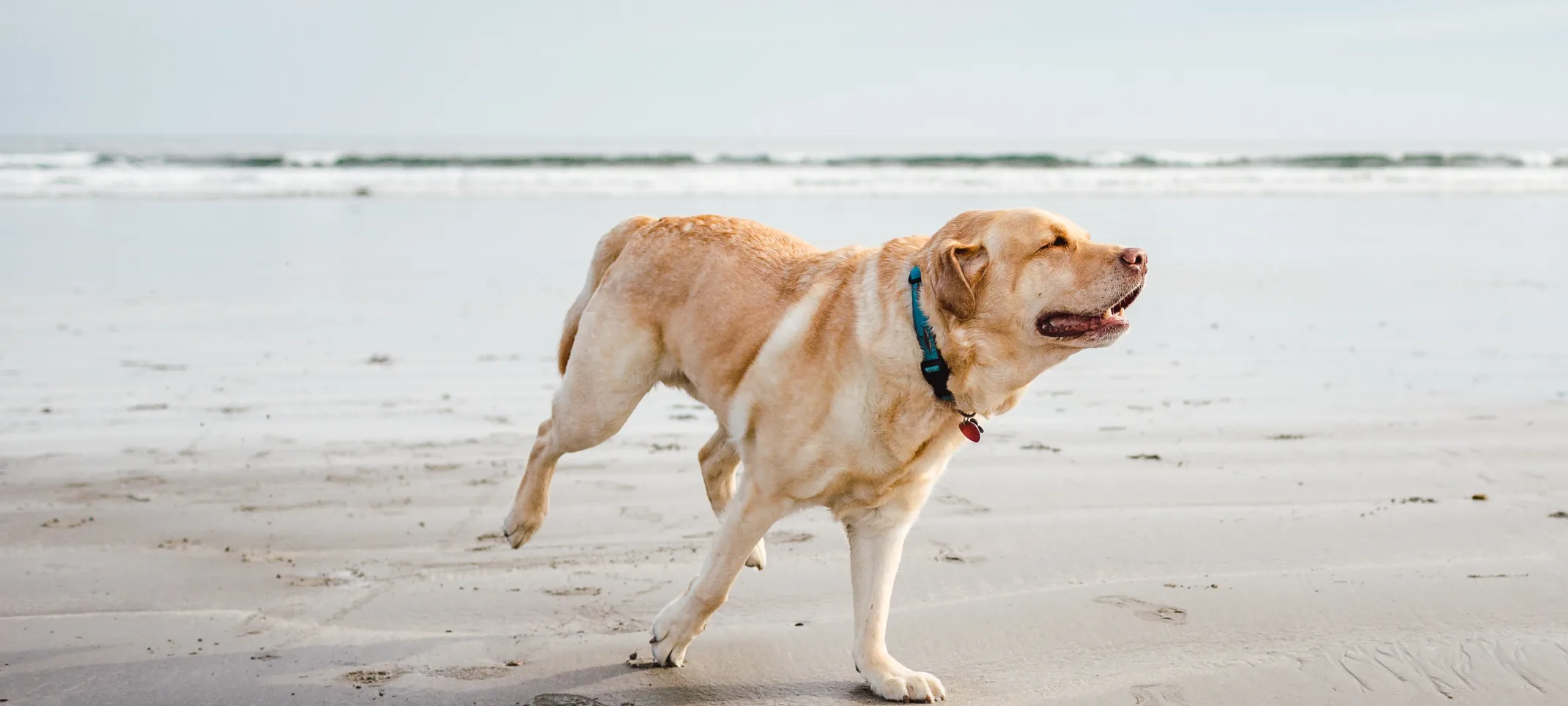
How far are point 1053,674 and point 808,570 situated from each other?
3.90 ft

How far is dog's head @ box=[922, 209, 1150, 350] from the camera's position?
3.38m

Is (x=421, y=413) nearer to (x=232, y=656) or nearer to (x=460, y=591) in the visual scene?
(x=460, y=591)

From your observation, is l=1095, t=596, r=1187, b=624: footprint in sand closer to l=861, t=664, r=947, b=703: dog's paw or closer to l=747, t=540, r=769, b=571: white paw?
l=861, t=664, r=947, b=703: dog's paw

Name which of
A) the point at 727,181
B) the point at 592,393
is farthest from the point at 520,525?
the point at 727,181

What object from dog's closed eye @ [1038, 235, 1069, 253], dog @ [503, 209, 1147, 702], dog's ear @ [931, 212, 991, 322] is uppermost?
dog's closed eye @ [1038, 235, 1069, 253]

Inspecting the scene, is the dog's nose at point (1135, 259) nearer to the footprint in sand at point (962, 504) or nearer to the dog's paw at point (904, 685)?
the dog's paw at point (904, 685)

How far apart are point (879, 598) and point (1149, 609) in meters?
1.13

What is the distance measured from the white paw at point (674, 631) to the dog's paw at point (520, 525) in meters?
0.98

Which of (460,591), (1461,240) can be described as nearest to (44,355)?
(460,591)

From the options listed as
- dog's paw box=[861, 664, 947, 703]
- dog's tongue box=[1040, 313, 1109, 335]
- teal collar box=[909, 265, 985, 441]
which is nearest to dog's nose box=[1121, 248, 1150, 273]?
dog's tongue box=[1040, 313, 1109, 335]

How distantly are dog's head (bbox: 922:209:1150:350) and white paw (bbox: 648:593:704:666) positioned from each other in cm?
123

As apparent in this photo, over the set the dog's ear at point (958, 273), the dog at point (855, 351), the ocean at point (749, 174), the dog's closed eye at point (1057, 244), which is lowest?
the ocean at point (749, 174)

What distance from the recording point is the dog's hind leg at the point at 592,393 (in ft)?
14.6

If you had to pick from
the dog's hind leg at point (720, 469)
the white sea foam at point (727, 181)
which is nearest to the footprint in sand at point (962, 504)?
the dog's hind leg at point (720, 469)
